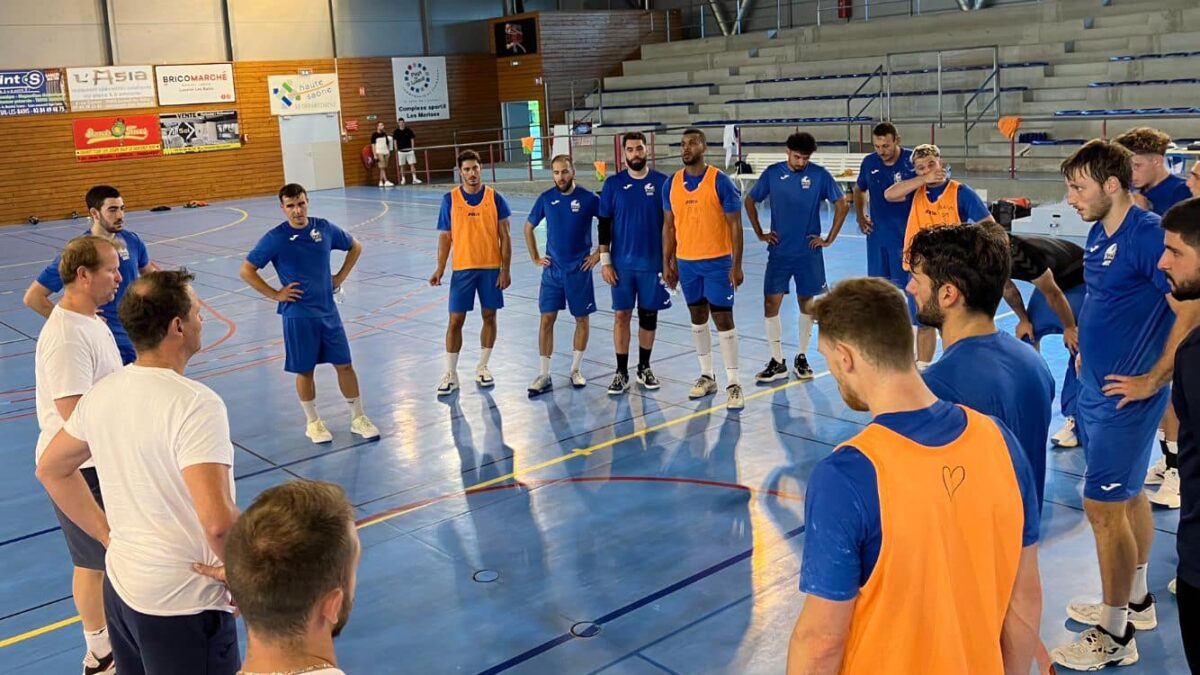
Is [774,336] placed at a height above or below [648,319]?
below

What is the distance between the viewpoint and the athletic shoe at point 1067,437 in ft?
23.9

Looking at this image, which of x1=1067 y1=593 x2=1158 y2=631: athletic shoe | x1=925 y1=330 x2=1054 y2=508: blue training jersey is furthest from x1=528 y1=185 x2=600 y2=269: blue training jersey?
x1=925 y1=330 x2=1054 y2=508: blue training jersey

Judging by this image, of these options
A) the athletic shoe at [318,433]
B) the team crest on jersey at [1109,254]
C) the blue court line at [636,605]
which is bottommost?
the blue court line at [636,605]

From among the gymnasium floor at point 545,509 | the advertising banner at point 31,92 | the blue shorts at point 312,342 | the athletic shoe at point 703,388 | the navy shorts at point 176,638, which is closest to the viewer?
the navy shorts at point 176,638

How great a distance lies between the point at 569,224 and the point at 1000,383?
647 cm

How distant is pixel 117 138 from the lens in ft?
92.2

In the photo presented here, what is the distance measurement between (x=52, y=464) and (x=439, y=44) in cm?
3163

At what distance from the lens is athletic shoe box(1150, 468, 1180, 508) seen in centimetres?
616

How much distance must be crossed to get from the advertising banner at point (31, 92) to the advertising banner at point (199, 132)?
2.60 metres

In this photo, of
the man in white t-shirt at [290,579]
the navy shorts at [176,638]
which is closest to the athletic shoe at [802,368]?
the navy shorts at [176,638]

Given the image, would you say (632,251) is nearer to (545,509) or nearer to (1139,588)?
(545,509)

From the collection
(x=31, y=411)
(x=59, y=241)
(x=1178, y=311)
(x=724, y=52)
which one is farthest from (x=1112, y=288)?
(x=724, y=52)

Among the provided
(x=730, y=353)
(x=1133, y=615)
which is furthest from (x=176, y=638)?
(x=730, y=353)

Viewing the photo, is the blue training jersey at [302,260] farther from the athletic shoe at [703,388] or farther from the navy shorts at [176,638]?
the navy shorts at [176,638]
